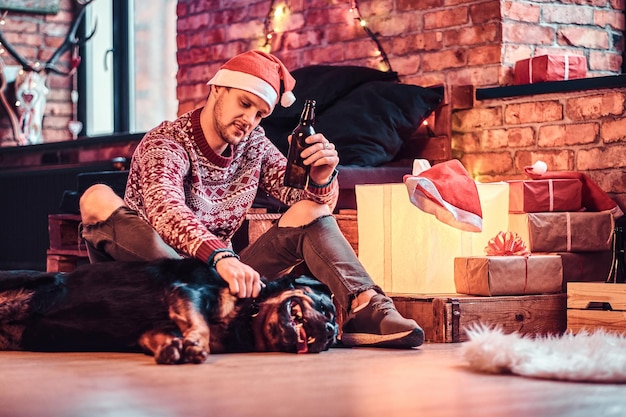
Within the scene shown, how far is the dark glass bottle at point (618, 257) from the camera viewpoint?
149 inches

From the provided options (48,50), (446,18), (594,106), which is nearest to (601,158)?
(594,106)

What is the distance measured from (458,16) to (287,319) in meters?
2.00

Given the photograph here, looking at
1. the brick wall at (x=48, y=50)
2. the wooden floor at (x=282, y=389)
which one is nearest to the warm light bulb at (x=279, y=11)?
the brick wall at (x=48, y=50)

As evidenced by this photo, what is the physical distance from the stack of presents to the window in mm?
3042

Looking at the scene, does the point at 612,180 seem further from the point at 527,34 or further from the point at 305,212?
the point at 305,212

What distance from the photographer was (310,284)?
3.10 metres

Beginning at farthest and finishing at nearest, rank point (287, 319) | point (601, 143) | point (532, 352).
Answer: point (601, 143) → point (287, 319) → point (532, 352)

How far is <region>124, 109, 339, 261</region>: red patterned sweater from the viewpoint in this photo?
2975 millimetres

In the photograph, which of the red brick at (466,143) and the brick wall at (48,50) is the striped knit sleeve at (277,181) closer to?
the red brick at (466,143)

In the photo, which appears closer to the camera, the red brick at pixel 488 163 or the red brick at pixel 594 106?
the red brick at pixel 594 106

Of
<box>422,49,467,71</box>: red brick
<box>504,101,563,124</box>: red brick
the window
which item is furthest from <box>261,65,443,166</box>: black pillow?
the window

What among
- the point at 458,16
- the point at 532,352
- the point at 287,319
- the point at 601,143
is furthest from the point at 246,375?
the point at 458,16

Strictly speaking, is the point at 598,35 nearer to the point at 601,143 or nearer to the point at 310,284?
the point at 601,143

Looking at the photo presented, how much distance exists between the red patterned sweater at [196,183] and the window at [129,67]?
326cm
